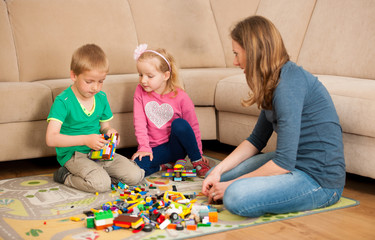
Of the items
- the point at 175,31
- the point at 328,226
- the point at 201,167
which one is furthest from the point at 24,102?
the point at 328,226

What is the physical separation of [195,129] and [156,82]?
1.17 feet

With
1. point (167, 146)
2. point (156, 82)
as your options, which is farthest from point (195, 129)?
point (156, 82)

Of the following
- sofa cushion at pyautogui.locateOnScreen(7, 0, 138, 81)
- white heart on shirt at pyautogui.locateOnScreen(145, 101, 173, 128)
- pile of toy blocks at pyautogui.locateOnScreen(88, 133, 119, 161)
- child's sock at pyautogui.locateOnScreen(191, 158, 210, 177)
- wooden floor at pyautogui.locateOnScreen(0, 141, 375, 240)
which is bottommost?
wooden floor at pyautogui.locateOnScreen(0, 141, 375, 240)

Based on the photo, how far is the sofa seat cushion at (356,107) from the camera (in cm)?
191

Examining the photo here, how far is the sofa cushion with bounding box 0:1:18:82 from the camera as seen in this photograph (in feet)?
9.50

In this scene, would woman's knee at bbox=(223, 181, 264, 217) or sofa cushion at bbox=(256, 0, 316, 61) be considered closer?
woman's knee at bbox=(223, 181, 264, 217)

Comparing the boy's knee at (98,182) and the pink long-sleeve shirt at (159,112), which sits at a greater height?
the pink long-sleeve shirt at (159,112)

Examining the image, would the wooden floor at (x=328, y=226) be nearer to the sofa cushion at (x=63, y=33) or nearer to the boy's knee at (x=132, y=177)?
the boy's knee at (x=132, y=177)

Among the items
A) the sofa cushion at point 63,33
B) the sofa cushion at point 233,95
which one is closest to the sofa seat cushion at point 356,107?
the sofa cushion at point 233,95

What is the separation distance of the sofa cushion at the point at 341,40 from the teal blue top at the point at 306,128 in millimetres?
876

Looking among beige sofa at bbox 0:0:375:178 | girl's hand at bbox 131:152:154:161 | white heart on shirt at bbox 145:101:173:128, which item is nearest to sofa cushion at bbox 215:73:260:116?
beige sofa at bbox 0:0:375:178

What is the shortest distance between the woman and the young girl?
658mm

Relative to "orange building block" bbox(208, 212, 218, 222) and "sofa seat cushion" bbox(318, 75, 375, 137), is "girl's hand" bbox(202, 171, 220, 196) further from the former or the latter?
"sofa seat cushion" bbox(318, 75, 375, 137)

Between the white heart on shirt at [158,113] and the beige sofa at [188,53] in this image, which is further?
the white heart on shirt at [158,113]
